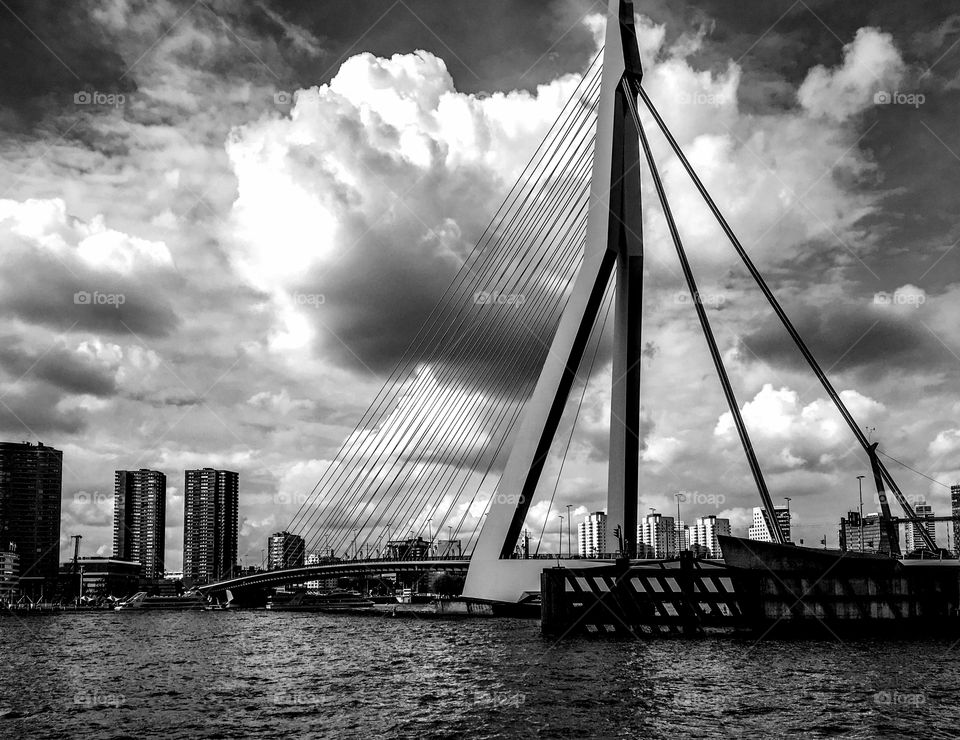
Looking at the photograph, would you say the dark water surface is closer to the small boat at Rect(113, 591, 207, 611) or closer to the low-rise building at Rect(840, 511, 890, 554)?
the low-rise building at Rect(840, 511, 890, 554)

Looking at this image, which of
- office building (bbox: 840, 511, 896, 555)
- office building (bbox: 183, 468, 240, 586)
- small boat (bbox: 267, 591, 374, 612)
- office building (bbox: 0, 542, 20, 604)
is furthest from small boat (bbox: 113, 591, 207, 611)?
office building (bbox: 840, 511, 896, 555)

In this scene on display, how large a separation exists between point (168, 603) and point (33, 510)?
205ft

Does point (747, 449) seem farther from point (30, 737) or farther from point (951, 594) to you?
point (30, 737)

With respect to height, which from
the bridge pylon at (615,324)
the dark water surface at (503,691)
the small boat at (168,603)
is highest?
the bridge pylon at (615,324)

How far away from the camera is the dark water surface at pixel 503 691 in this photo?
19844 millimetres

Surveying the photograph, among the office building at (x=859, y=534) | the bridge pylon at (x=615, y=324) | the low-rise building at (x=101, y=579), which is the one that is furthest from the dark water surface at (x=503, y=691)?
the low-rise building at (x=101, y=579)

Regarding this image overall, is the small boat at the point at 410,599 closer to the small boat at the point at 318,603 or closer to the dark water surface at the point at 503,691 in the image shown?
the small boat at the point at 318,603

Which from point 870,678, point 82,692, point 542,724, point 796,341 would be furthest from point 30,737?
point 796,341

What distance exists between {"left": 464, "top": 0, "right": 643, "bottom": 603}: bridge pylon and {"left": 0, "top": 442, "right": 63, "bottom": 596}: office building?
147 meters

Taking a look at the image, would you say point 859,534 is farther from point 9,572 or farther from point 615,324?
point 9,572

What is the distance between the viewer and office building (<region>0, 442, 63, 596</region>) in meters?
165

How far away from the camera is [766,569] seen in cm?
3962

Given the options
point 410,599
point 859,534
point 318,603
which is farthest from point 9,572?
point 859,534

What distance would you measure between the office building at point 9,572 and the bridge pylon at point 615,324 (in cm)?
12735
